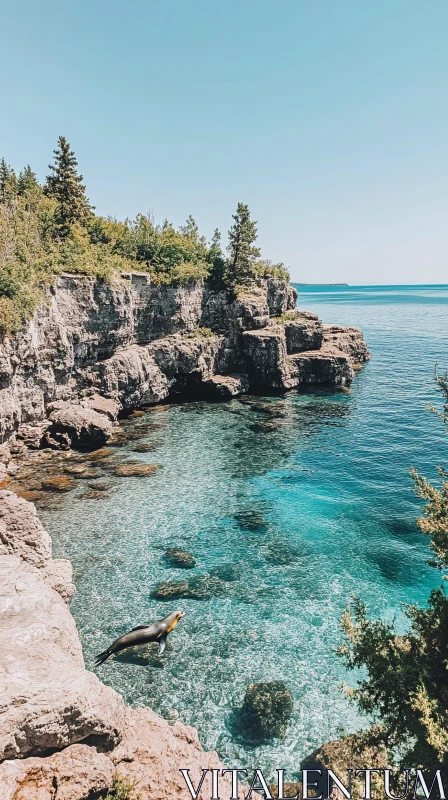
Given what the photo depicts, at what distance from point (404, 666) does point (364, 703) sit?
1483 mm

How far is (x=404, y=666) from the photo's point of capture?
424 inches

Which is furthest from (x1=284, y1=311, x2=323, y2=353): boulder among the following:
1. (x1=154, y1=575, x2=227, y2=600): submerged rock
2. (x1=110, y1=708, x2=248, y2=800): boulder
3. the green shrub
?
the green shrub

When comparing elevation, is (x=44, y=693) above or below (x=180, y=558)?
above

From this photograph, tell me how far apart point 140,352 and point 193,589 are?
30890mm

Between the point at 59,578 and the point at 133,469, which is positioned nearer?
the point at 59,578

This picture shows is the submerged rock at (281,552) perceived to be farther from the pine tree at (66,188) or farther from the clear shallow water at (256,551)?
the pine tree at (66,188)

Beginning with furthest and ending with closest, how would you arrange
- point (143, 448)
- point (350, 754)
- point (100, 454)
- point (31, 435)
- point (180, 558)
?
point (143, 448) < point (100, 454) < point (31, 435) < point (180, 558) < point (350, 754)

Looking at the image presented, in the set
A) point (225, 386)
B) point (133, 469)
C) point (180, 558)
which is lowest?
point (180, 558)

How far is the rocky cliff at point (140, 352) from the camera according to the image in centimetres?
3409

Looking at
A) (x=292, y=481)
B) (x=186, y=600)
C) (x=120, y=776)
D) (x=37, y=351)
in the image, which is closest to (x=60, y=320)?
(x=37, y=351)

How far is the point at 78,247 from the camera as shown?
140 ft

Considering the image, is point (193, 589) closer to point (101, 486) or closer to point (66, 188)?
point (101, 486)

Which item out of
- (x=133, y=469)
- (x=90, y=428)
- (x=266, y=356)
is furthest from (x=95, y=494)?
(x=266, y=356)

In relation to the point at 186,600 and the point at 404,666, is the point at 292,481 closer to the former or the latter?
the point at 186,600
